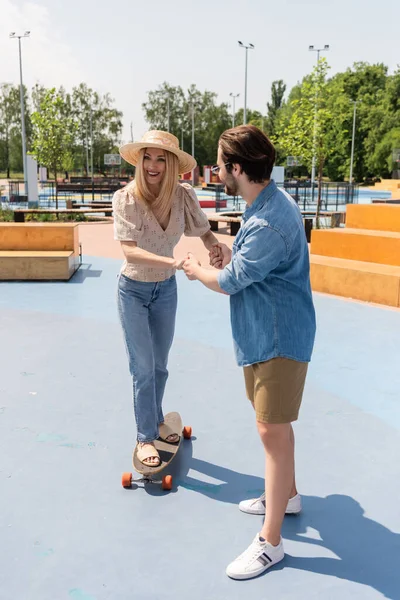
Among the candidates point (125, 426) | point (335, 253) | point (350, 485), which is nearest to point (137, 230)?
point (125, 426)

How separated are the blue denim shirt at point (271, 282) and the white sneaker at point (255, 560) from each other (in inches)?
31.3

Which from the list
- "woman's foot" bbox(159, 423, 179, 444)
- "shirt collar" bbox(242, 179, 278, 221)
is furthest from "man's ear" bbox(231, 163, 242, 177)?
"woman's foot" bbox(159, 423, 179, 444)

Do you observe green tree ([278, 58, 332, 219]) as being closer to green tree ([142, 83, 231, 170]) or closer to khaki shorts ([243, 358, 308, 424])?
khaki shorts ([243, 358, 308, 424])

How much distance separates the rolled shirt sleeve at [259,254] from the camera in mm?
2395

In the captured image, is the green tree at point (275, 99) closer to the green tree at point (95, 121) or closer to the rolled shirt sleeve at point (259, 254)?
the green tree at point (95, 121)

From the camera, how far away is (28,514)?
3.05 m

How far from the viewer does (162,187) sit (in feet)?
10.6

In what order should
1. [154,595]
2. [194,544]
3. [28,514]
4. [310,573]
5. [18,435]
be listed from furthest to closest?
[18,435] → [28,514] → [194,544] → [310,573] → [154,595]

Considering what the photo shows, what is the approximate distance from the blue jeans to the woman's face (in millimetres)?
545

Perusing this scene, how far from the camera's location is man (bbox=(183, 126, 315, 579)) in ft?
7.97

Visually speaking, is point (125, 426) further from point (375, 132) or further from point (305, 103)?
point (375, 132)

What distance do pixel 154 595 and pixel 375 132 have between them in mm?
65375

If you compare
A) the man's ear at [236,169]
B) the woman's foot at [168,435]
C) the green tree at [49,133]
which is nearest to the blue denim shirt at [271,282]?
the man's ear at [236,169]

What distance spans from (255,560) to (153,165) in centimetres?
195
